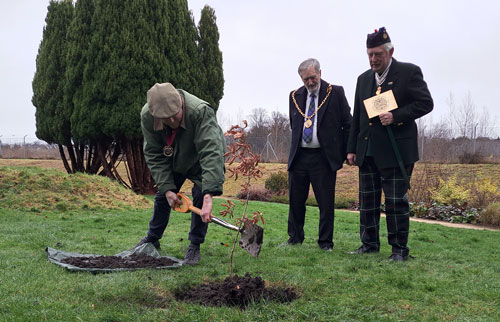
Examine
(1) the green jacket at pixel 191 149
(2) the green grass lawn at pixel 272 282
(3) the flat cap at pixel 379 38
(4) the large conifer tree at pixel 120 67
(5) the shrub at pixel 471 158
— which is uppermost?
(4) the large conifer tree at pixel 120 67

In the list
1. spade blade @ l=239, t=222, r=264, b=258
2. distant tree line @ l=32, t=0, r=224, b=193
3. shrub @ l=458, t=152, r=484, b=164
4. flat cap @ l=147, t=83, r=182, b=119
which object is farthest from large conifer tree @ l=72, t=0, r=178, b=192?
shrub @ l=458, t=152, r=484, b=164

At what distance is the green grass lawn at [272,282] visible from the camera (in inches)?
105

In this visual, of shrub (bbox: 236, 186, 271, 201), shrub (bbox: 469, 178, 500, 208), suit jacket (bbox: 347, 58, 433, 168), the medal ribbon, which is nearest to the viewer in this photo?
the medal ribbon

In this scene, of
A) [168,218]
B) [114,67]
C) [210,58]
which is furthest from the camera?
[210,58]

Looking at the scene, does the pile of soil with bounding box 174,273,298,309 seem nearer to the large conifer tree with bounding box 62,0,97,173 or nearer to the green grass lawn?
the green grass lawn

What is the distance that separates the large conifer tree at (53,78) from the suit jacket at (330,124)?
389 inches

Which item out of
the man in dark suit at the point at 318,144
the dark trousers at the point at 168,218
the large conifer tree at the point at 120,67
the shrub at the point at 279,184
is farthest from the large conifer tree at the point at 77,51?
the man in dark suit at the point at 318,144

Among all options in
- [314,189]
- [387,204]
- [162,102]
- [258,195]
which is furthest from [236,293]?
[258,195]

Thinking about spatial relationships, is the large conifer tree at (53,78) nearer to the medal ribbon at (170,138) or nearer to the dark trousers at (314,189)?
the dark trousers at (314,189)

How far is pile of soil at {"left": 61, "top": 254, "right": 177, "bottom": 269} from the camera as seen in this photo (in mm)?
3764

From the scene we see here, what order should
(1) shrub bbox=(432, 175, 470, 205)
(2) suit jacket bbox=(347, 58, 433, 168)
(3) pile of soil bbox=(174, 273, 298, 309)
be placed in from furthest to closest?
(1) shrub bbox=(432, 175, 470, 205), (2) suit jacket bbox=(347, 58, 433, 168), (3) pile of soil bbox=(174, 273, 298, 309)

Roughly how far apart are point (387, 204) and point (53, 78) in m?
11.9

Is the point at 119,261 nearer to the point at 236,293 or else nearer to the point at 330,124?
the point at 236,293

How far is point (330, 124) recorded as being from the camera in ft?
16.0
